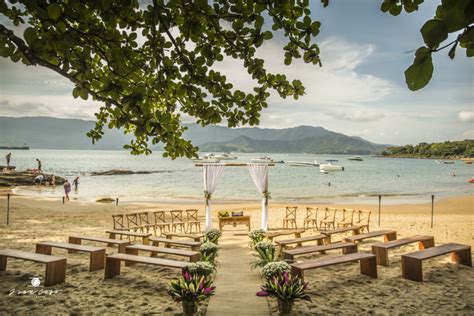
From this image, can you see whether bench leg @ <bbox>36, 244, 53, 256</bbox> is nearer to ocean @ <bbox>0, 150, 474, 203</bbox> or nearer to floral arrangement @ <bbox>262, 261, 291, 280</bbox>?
floral arrangement @ <bbox>262, 261, 291, 280</bbox>

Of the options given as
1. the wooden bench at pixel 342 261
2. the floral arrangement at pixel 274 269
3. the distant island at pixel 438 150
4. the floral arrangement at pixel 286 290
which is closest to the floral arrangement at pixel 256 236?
the wooden bench at pixel 342 261

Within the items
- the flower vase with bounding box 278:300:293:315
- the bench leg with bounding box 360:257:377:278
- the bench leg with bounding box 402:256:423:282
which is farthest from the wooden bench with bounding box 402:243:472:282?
the flower vase with bounding box 278:300:293:315

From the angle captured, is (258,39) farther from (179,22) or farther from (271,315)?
(271,315)

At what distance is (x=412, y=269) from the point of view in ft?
21.4

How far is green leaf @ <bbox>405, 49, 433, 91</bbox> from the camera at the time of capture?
75cm

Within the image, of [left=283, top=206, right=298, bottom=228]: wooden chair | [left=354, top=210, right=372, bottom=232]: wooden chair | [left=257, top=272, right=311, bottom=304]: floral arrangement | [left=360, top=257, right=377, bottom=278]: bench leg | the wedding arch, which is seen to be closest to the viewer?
[left=257, top=272, right=311, bottom=304]: floral arrangement

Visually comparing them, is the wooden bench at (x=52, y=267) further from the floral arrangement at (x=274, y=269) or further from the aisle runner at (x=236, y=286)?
the floral arrangement at (x=274, y=269)

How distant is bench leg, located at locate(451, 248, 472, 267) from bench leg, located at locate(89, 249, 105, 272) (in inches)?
335

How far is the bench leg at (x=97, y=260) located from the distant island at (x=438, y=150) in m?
125

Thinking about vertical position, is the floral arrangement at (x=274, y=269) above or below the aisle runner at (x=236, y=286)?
above

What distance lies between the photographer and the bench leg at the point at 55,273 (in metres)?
5.98

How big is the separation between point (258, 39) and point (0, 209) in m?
20.5

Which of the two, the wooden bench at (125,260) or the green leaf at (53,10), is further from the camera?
the wooden bench at (125,260)

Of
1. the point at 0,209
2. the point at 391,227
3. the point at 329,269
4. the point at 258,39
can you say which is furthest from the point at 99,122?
the point at 0,209
